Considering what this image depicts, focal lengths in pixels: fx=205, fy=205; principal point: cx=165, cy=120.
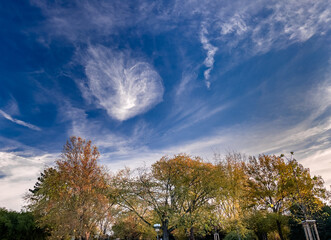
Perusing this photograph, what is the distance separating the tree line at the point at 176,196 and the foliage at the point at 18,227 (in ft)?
3.98

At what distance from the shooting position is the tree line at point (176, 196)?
18641 millimetres

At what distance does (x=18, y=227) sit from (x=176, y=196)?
17316mm

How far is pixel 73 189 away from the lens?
18.5 meters

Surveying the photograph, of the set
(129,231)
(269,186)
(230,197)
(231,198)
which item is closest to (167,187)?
(230,197)

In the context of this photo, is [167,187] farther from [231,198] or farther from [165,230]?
[231,198]

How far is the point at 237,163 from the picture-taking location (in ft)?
95.8

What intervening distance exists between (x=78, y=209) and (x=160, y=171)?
10648 millimetres

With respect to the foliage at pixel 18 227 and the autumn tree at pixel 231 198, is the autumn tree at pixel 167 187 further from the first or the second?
the foliage at pixel 18 227

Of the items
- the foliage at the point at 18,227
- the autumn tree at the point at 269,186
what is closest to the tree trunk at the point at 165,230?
the autumn tree at the point at 269,186

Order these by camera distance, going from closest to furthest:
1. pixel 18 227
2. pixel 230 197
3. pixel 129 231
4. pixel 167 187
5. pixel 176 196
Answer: pixel 18 227
pixel 176 196
pixel 167 187
pixel 230 197
pixel 129 231

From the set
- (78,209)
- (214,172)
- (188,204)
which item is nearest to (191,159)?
(214,172)

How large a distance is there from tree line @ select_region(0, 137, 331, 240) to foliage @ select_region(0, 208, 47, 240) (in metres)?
1.21

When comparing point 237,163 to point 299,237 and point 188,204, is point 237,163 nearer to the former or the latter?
point 188,204

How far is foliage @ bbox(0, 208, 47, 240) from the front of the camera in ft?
69.1
